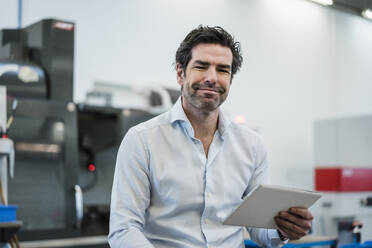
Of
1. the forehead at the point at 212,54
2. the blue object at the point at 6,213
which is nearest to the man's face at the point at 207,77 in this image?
the forehead at the point at 212,54

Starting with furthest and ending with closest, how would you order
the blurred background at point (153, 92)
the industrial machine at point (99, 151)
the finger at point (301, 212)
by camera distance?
the industrial machine at point (99, 151)
the blurred background at point (153, 92)
the finger at point (301, 212)

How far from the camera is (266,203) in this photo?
5.20ft

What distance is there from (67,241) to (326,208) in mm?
3678

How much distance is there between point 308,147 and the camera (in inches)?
256

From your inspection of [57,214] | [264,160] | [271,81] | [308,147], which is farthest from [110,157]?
[308,147]

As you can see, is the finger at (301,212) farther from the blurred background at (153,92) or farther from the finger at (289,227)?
the blurred background at (153,92)

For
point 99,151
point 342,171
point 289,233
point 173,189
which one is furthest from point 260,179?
point 342,171

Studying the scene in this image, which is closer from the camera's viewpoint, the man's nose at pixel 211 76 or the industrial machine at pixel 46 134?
the man's nose at pixel 211 76

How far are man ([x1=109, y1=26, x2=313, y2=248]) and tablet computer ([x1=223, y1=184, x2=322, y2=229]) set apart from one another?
0.04 meters

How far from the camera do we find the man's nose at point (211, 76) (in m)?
1.70

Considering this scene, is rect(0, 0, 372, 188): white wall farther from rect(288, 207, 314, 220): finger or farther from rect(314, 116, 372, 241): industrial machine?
rect(288, 207, 314, 220): finger

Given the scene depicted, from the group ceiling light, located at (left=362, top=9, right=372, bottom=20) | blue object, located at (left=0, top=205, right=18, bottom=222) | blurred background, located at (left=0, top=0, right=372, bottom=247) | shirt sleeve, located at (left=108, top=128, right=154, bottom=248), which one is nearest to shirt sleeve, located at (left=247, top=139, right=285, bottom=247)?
shirt sleeve, located at (left=108, top=128, right=154, bottom=248)

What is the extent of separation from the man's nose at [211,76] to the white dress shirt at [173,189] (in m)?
0.16

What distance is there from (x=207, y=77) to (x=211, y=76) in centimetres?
1
